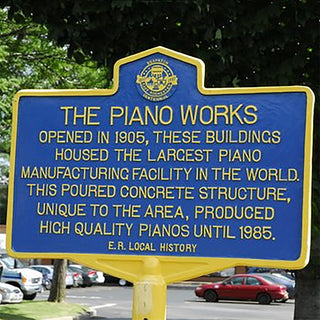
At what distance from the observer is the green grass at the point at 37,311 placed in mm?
17891

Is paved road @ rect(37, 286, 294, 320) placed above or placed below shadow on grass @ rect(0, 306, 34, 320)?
below

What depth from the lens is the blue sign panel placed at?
5234 mm

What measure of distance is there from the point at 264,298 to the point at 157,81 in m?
27.3

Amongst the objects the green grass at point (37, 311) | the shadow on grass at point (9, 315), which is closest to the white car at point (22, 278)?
the green grass at point (37, 311)

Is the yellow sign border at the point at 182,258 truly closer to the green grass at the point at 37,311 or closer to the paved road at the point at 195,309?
the green grass at the point at 37,311

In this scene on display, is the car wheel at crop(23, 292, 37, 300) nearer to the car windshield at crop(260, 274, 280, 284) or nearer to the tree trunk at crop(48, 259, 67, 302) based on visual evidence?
the tree trunk at crop(48, 259, 67, 302)

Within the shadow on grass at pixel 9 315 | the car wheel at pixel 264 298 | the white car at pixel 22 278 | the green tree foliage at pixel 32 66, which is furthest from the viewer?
the car wheel at pixel 264 298

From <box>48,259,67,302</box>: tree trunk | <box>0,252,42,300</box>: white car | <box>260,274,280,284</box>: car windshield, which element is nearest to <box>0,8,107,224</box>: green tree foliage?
<box>48,259,67,302</box>: tree trunk

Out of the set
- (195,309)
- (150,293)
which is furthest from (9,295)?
(150,293)

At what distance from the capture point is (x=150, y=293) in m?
5.40

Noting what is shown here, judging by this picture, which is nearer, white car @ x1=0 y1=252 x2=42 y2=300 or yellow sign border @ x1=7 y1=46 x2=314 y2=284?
yellow sign border @ x1=7 y1=46 x2=314 y2=284

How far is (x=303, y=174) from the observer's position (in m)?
5.21

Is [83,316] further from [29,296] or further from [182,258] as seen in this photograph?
[182,258]

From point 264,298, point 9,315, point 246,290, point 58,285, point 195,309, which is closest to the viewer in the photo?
point 9,315
